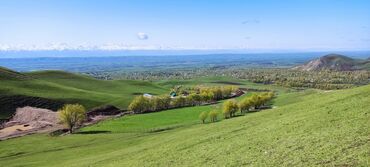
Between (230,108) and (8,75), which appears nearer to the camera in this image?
(230,108)

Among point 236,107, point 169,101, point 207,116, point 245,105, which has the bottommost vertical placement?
point 169,101

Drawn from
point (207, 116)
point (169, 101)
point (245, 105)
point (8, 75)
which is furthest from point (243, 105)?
point (8, 75)

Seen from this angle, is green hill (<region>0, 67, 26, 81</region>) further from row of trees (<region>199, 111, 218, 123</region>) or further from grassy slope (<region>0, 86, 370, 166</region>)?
grassy slope (<region>0, 86, 370, 166</region>)

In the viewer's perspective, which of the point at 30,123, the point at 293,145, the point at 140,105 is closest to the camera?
the point at 293,145

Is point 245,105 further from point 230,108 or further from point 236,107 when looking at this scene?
point 230,108

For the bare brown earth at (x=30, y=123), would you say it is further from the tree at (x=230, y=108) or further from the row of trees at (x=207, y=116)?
the tree at (x=230, y=108)

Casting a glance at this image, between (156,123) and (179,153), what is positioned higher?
(179,153)

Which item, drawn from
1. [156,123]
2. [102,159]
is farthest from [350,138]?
[156,123]

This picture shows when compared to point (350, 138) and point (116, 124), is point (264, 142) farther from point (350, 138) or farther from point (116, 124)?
point (116, 124)

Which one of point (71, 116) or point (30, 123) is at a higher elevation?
point (71, 116)
